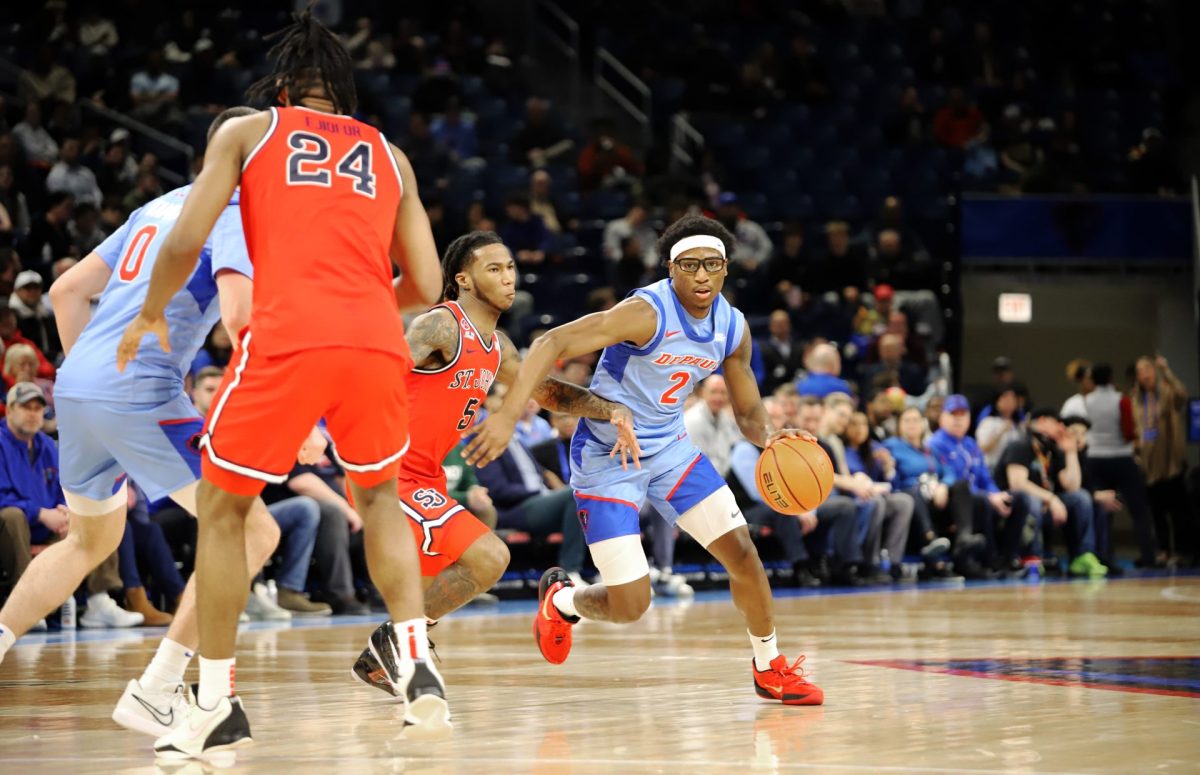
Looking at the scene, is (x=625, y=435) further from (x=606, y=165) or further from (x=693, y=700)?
(x=606, y=165)

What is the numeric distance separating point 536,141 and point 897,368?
5084 mm

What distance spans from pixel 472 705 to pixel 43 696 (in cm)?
165

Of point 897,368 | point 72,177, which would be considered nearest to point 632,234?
point 897,368

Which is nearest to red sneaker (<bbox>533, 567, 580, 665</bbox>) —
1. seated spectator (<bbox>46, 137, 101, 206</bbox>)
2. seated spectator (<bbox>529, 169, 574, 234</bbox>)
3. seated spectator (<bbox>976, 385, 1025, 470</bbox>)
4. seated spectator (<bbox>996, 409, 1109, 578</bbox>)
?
seated spectator (<bbox>996, 409, 1109, 578</bbox>)

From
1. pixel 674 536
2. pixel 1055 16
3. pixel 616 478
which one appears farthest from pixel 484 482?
pixel 1055 16

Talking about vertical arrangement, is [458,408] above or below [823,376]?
below

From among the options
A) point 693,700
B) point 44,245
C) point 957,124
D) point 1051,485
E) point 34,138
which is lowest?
point 693,700

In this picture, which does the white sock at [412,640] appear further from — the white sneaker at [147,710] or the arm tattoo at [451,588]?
the arm tattoo at [451,588]

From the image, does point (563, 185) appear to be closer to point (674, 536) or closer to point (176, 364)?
point (674, 536)

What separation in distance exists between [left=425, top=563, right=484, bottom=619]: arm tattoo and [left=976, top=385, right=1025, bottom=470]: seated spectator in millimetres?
9440

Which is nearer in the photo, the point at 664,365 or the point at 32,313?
the point at 664,365

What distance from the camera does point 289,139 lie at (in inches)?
166

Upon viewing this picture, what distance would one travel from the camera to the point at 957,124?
1892 centimetres

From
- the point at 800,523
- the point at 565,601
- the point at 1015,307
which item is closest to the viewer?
the point at 565,601
